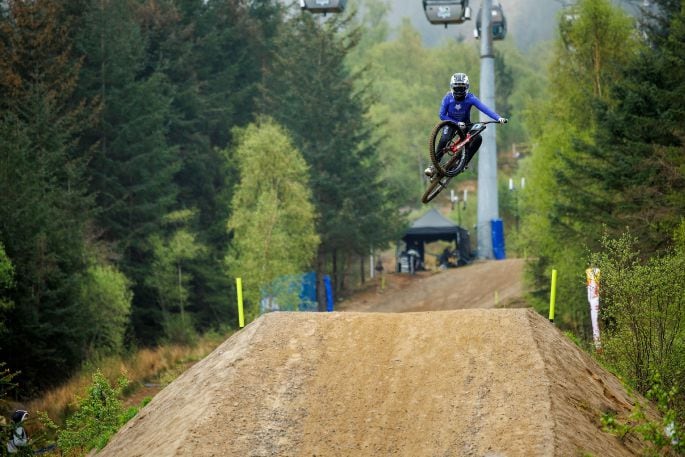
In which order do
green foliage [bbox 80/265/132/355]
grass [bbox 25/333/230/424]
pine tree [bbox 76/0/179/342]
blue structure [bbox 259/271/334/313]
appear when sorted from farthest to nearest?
pine tree [bbox 76/0/179/342], blue structure [bbox 259/271/334/313], green foliage [bbox 80/265/132/355], grass [bbox 25/333/230/424]

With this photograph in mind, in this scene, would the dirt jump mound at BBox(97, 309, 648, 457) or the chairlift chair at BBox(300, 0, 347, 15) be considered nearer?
the dirt jump mound at BBox(97, 309, 648, 457)

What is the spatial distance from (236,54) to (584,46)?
29955 millimetres

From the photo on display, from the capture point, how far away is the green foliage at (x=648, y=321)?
20.9 metres

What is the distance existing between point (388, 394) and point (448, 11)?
26827mm

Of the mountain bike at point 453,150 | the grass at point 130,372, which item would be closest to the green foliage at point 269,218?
the grass at point 130,372

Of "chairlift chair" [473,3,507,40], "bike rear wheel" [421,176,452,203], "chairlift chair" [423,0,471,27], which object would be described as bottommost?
"bike rear wheel" [421,176,452,203]

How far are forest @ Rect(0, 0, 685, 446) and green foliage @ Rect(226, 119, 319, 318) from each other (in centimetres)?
11

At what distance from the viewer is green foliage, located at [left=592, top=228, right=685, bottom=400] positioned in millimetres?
20891

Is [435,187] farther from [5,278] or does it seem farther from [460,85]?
[5,278]

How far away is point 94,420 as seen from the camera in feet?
69.2

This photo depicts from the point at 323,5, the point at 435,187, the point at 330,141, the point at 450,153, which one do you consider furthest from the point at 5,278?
the point at 330,141

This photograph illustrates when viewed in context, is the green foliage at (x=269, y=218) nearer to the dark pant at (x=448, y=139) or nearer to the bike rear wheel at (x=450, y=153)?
the bike rear wheel at (x=450, y=153)

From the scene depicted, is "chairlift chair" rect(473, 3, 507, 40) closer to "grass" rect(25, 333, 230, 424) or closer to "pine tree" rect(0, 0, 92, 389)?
"pine tree" rect(0, 0, 92, 389)

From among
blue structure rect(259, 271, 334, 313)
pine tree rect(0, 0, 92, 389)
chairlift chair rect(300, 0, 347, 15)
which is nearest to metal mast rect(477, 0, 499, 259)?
blue structure rect(259, 271, 334, 313)
